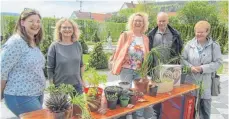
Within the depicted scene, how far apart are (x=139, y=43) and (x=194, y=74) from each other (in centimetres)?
69

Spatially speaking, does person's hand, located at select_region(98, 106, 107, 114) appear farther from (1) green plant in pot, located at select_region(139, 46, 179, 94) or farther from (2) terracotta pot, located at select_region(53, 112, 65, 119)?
(1) green plant in pot, located at select_region(139, 46, 179, 94)

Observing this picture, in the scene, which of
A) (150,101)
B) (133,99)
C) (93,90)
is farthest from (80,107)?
(150,101)

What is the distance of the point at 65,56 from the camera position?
2461mm

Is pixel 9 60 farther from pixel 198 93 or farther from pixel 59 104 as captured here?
pixel 198 93

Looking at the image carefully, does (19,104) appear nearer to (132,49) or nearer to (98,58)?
(132,49)

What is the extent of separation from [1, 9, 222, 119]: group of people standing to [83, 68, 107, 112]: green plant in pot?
38 cm

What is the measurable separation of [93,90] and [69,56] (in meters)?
0.68

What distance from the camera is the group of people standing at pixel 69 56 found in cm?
188

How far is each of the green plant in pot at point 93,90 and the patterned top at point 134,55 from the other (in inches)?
36.4

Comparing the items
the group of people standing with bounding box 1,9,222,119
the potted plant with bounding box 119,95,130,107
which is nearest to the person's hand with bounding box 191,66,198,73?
the group of people standing with bounding box 1,9,222,119

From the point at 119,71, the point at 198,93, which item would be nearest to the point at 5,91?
the point at 119,71

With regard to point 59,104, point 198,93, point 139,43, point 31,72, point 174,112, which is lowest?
point 174,112

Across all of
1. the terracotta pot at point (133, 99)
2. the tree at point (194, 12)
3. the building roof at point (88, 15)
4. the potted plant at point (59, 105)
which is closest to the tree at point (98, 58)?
the terracotta pot at point (133, 99)

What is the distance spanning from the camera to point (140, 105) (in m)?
2.15
